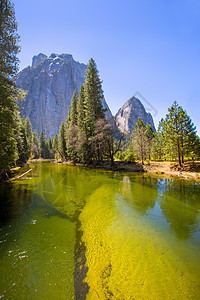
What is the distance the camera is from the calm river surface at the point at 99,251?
9.20ft

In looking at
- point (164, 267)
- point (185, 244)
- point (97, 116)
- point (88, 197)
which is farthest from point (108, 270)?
point (97, 116)

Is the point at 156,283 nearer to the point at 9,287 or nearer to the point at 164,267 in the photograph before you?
the point at 164,267

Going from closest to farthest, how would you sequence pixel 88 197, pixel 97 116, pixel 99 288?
pixel 99 288, pixel 88 197, pixel 97 116

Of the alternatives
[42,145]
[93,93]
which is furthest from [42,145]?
[93,93]

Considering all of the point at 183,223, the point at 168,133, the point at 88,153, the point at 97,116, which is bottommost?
the point at 183,223

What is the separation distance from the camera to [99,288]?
280 cm

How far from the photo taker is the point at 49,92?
429 feet

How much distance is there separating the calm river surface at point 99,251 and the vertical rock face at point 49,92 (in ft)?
403

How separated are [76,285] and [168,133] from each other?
2456 cm

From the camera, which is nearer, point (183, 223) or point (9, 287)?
point (9, 287)

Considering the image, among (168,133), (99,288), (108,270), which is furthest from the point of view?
(168,133)

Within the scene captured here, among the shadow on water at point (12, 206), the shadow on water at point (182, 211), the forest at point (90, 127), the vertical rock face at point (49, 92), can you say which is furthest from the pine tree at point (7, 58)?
the vertical rock face at point (49, 92)

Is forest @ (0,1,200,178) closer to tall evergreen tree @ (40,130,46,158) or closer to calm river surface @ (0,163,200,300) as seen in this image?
calm river surface @ (0,163,200,300)

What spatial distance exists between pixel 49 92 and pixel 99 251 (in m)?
149
